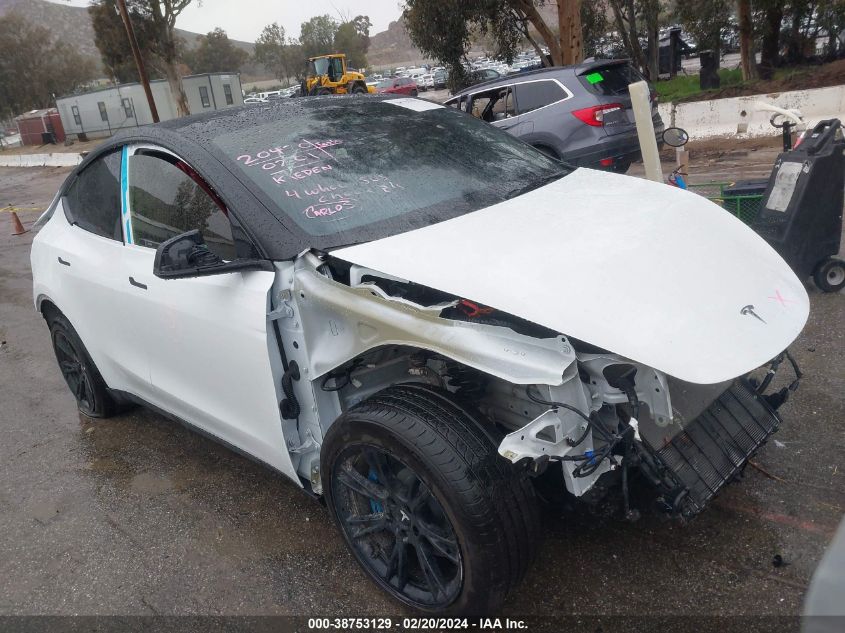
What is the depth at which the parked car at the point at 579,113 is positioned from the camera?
29.2ft

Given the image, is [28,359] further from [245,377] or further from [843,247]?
[843,247]

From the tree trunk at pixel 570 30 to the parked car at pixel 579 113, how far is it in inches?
268

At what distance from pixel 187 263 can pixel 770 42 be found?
18214 mm

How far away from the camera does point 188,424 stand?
11.2 ft

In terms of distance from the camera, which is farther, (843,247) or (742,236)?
(843,247)

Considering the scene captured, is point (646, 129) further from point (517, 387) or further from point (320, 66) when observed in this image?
point (320, 66)

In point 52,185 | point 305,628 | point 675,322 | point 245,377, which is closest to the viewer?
point 675,322

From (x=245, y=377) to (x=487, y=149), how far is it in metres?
1.68

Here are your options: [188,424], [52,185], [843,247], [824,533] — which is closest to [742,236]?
[824,533]

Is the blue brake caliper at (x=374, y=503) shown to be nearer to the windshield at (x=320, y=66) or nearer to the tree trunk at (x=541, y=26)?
the tree trunk at (x=541, y=26)

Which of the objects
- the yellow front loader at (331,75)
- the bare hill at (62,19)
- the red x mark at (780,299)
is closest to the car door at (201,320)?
the red x mark at (780,299)

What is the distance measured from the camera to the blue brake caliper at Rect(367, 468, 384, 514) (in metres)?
2.46

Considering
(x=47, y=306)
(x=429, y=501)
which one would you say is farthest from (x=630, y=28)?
(x=429, y=501)

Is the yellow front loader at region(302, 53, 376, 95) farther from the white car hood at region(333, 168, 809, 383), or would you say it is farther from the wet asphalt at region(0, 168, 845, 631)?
the white car hood at region(333, 168, 809, 383)
